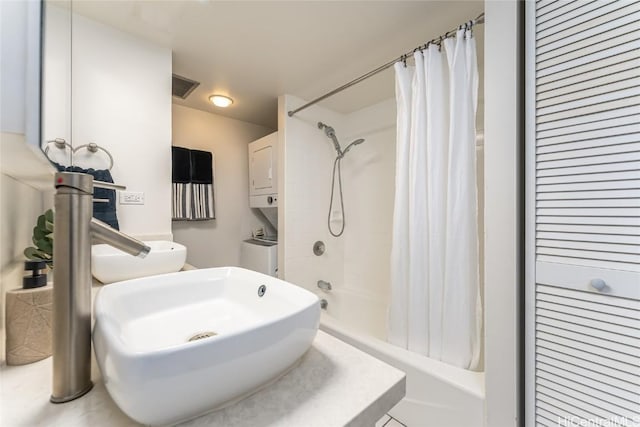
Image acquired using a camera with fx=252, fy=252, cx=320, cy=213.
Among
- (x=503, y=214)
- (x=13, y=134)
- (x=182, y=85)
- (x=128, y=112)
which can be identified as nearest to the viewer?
(x=13, y=134)

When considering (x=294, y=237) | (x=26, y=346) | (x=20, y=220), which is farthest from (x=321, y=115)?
(x=26, y=346)

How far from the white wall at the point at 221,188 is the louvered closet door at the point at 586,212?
8.10ft

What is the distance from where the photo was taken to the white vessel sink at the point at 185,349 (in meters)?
0.32

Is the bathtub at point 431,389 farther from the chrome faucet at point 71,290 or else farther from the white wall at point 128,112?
the white wall at point 128,112

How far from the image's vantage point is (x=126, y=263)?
103 cm

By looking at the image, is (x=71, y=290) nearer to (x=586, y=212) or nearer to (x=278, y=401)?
(x=278, y=401)

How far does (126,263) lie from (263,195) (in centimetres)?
156

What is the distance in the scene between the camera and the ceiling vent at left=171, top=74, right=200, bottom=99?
1.91m

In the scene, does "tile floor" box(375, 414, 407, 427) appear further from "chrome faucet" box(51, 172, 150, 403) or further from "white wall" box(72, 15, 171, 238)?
"white wall" box(72, 15, 171, 238)

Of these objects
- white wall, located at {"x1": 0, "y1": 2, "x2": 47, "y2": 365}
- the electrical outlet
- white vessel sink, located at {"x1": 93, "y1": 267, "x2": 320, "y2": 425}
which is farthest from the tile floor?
the electrical outlet

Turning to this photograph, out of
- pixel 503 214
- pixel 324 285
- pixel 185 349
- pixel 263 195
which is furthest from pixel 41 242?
pixel 324 285

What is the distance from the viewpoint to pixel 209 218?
2.44m

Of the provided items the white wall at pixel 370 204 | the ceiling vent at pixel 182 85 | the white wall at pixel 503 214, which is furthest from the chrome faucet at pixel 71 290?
the white wall at pixel 370 204

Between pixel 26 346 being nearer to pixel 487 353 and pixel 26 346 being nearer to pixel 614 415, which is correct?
pixel 487 353
